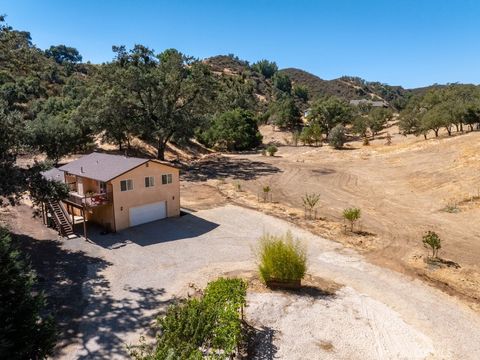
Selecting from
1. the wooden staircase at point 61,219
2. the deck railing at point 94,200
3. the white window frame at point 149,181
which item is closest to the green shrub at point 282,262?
the white window frame at point 149,181

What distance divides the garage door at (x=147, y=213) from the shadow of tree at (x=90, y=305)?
208 inches

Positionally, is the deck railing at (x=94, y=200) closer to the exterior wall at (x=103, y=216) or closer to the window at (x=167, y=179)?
the exterior wall at (x=103, y=216)

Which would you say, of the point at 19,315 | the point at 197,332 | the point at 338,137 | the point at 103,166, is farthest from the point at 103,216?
the point at 338,137

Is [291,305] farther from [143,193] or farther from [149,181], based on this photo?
[149,181]

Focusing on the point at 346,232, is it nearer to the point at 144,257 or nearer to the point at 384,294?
the point at 384,294

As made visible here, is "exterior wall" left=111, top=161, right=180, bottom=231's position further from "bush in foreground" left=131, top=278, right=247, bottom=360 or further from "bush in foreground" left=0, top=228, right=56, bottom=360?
"bush in foreground" left=0, top=228, right=56, bottom=360

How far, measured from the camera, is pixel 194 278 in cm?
1814

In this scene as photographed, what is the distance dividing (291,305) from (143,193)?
1454 cm

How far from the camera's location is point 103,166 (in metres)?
26.7

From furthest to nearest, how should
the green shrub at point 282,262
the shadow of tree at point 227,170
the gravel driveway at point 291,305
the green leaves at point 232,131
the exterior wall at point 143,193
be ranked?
the green leaves at point 232,131
the shadow of tree at point 227,170
the exterior wall at point 143,193
the green shrub at point 282,262
the gravel driveway at point 291,305

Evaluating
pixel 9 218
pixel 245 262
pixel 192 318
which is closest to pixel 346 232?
pixel 245 262

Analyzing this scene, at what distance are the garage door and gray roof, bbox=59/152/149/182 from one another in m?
2.86

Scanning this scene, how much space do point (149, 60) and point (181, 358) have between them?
46.2 meters

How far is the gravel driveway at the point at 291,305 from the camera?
1277 cm
